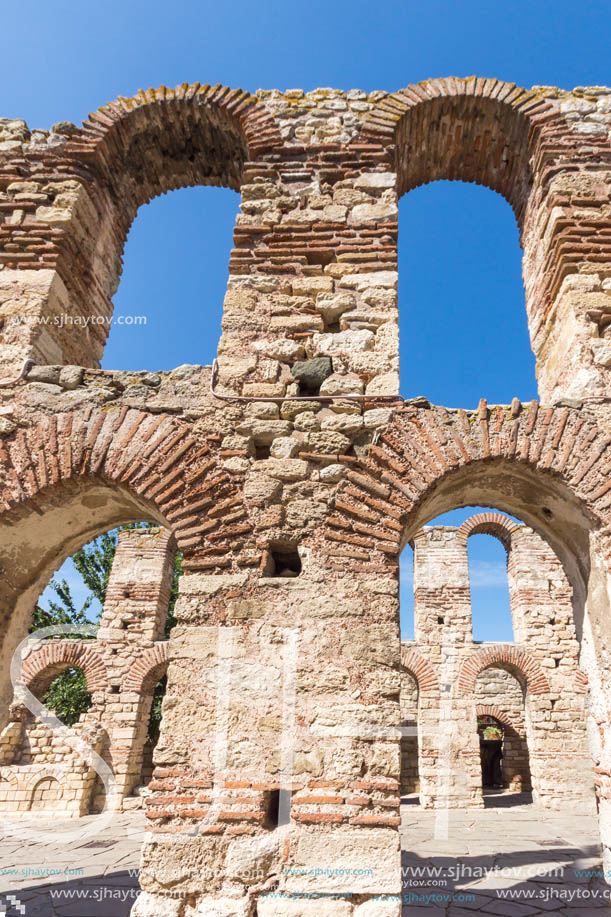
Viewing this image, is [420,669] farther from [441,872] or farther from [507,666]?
[441,872]

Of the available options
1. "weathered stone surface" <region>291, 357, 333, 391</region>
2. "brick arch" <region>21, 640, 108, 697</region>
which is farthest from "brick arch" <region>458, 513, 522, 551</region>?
"weathered stone surface" <region>291, 357, 333, 391</region>

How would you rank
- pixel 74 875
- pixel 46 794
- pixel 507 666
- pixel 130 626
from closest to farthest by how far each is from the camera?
pixel 74 875
pixel 46 794
pixel 130 626
pixel 507 666

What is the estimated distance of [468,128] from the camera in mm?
Result: 5172

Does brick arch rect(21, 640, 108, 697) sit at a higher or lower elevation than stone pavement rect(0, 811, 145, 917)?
higher

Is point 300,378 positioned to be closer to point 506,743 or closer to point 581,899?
point 581,899

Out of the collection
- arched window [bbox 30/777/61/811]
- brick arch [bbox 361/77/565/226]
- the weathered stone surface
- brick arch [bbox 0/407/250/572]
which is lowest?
arched window [bbox 30/777/61/811]

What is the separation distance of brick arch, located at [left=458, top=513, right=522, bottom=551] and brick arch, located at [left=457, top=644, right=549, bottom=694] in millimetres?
2259

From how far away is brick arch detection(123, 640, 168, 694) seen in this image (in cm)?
1002

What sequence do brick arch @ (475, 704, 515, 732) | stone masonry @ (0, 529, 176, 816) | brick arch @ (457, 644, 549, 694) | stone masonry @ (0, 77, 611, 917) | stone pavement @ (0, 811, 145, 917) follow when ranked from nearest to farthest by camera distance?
stone masonry @ (0, 77, 611, 917)
stone pavement @ (0, 811, 145, 917)
stone masonry @ (0, 529, 176, 816)
brick arch @ (457, 644, 549, 694)
brick arch @ (475, 704, 515, 732)

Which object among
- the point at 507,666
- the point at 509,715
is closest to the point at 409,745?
the point at 509,715

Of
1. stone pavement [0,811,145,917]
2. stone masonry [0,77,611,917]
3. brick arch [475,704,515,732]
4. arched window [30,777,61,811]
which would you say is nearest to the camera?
stone masonry [0,77,611,917]

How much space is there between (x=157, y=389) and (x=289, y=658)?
1.97 metres

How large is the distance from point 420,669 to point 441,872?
6.44 meters

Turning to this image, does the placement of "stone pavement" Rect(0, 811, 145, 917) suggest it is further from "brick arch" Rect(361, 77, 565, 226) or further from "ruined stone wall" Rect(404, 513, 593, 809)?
"ruined stone wall" Rect(404, 513, 593, 809)
